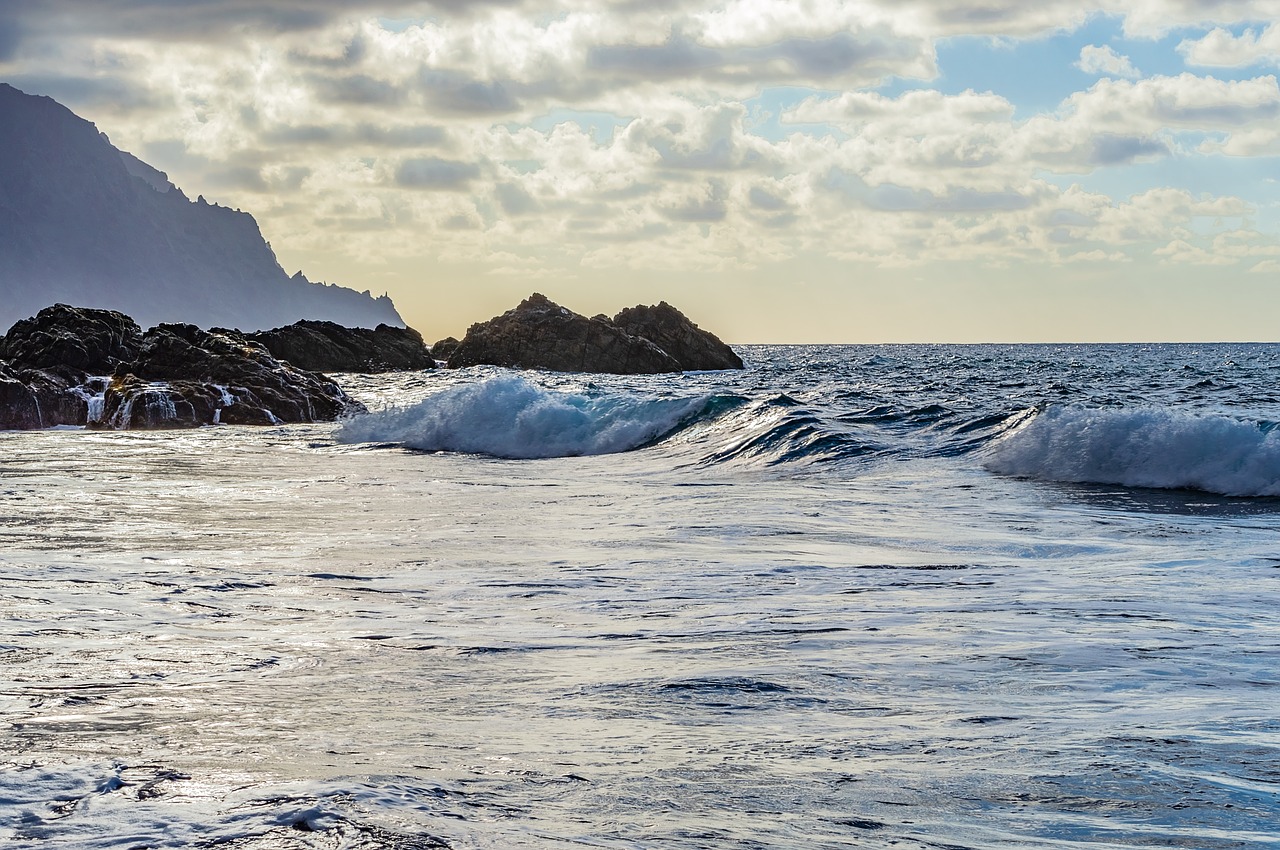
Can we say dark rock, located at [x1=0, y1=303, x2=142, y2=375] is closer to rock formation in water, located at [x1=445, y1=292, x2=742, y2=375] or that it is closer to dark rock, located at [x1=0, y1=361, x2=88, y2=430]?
dark rock, located at [x1=0, y1=361, x2=88, y2=430]

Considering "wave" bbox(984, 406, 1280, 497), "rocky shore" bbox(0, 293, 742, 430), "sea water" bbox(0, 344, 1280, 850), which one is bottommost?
"sea water" bbox(0, 344, 1280, 850)

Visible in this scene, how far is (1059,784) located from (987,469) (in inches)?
512

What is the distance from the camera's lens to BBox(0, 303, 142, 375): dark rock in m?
32.2

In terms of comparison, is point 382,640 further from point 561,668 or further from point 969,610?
point 969,610

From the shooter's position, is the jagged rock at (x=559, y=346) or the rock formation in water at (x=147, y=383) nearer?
the rock formation in water at (x=147, y=383)

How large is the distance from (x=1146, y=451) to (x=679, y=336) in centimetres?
7243

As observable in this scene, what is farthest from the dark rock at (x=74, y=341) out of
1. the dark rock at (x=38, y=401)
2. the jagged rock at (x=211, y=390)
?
the dark rock at (x=38, y=401)

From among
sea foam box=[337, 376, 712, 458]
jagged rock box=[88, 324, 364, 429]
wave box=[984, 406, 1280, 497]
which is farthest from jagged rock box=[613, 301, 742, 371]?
wave box=[984, 406, 1280, 497]

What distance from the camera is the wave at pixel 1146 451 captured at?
14211 millimetres

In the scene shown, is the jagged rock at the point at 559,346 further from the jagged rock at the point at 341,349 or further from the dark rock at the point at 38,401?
the dark rock at the point at 38,401

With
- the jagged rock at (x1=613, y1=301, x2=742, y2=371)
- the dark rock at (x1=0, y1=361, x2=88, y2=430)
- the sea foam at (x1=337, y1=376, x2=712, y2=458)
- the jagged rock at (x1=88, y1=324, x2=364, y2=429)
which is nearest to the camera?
the sea foam at (x1=337, y1=376, x2=712, y2=458)

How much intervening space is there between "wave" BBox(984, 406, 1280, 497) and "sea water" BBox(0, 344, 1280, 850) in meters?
0.12

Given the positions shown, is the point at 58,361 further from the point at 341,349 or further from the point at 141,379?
the point at 341,349

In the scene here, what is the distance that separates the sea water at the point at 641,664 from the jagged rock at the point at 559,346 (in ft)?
215
